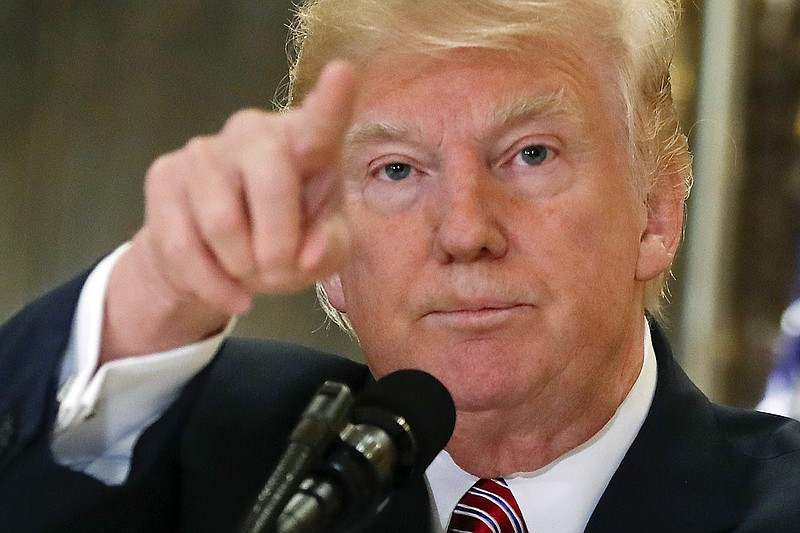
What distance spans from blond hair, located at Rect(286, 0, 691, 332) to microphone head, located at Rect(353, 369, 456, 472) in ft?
2.06

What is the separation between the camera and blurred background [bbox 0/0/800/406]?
2.74 metres

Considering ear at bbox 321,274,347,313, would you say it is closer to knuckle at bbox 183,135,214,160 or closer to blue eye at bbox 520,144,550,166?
blue eye at bbox 520,144,550,166

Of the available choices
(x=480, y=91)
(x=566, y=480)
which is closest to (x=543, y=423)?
(x=566, y=480)

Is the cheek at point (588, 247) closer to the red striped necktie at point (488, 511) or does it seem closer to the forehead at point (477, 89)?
the forehead at point (477, 89)

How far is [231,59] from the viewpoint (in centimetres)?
279

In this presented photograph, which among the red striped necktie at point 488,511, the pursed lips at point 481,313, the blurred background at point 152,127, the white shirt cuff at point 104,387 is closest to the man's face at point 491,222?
the pursed lips at point 481,313

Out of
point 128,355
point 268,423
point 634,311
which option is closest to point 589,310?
point 634,311

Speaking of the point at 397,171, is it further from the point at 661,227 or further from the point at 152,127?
the point at 152,127

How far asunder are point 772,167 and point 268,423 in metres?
1.90

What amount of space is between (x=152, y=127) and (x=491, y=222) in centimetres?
175

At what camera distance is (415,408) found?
768 mm

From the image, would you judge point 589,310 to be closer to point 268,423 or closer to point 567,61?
point 567,61

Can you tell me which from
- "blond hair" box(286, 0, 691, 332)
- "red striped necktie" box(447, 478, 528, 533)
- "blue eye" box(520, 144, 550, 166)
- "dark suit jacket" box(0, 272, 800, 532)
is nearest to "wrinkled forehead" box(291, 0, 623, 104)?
"blond hair" box(286, 0, 691, 332)

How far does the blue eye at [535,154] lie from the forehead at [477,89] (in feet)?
0.13
